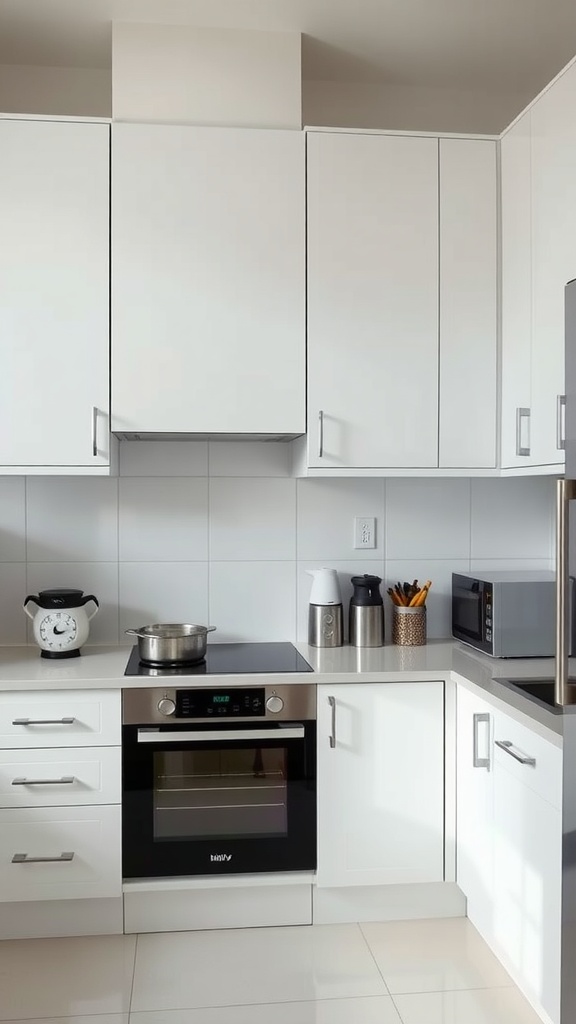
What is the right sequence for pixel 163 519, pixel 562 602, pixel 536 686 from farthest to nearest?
pixel 163 519, pixel 536 686, pixel 562 602

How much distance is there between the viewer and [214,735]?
275 centimetres

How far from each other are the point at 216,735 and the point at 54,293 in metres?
1.41

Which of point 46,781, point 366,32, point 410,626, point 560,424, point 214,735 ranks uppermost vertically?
point 366,32

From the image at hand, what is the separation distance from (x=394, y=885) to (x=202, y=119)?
2.45 m

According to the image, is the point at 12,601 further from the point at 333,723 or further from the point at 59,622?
the point at 333,723

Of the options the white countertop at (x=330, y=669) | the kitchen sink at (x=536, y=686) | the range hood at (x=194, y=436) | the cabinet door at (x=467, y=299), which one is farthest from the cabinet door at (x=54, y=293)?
the kitchen sink at (x=536, y=686)

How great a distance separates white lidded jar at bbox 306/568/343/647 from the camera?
3141mm

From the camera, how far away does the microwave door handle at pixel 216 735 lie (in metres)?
2.74

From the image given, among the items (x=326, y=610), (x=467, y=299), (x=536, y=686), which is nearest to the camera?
(x=536, y=686)

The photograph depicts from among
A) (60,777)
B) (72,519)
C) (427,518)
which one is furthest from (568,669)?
(72,519)

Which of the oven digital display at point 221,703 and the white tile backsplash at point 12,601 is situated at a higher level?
the white tile backsplash at point 12,601

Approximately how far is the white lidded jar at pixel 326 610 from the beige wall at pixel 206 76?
1.46m

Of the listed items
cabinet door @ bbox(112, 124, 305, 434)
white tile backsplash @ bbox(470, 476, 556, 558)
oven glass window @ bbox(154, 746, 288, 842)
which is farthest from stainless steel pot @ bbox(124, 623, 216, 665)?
white tile backsplash @ bbox(470, 476, 556, 558)

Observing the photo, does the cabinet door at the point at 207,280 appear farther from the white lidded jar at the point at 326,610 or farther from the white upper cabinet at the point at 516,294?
the white upper cabinet at the point at 516,294
